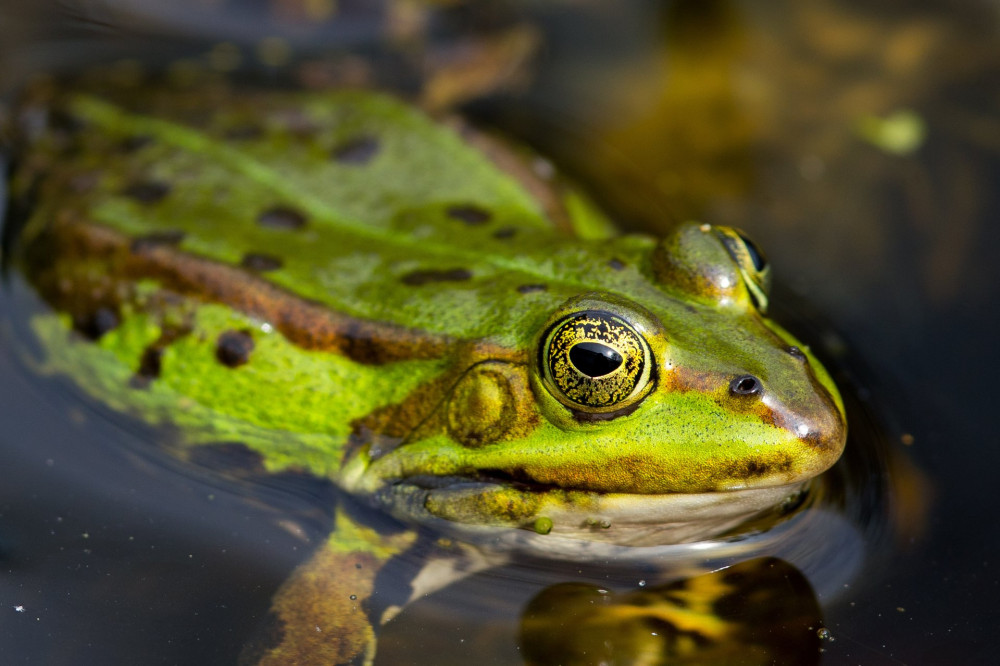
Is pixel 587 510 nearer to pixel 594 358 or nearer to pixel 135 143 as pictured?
pixel 594 358

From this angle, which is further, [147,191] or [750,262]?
[147,191]

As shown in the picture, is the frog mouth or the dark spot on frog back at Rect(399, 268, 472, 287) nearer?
the frog mouth

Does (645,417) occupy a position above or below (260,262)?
below

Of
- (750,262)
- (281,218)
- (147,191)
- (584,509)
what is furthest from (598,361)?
(147,191)

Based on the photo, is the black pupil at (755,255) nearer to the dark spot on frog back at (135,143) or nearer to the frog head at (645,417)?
the frog head at (645,417)

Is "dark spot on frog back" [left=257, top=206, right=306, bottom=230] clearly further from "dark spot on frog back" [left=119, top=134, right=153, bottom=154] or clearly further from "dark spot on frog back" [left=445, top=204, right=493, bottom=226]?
"dark spot on frog back" [left=119, top=134, right=153, bottom=154]

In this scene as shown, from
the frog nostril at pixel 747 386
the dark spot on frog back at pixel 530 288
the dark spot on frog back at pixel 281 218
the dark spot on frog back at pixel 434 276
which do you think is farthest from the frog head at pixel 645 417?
the dark spot on frog back at pixel 281 218

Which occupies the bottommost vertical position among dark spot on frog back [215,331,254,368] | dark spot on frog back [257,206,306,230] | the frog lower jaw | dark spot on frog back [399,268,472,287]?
the frog lower jaw

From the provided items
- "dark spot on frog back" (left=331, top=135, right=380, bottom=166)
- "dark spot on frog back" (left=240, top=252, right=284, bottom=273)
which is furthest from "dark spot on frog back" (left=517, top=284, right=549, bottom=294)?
"dark spot on frog back" (left=331, top=135, right=380, bottom=166)

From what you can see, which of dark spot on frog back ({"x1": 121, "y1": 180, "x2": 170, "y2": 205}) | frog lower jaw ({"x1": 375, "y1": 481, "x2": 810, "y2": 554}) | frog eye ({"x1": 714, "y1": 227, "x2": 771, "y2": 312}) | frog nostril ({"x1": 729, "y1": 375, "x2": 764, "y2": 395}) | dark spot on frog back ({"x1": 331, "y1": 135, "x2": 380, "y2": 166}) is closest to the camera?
frog nostril ({"x1": 729, "y1": 375, "x2": 764, "y2": 395})
